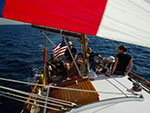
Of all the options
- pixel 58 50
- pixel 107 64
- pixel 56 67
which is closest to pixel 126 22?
pixel 107 64

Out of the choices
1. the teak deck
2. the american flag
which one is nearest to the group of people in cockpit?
the american flag

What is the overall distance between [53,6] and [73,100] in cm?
199

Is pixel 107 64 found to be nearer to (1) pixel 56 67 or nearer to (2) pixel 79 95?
(1) pixel 56 67

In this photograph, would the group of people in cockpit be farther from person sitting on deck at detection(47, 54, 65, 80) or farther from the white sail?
the white sail

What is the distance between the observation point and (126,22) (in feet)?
7.52

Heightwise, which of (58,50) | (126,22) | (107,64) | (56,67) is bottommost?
(56,67)

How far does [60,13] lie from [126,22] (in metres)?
1.32

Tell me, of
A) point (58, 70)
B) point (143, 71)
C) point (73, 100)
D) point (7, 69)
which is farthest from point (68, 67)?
point (7, 69)

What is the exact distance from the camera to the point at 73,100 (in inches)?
104

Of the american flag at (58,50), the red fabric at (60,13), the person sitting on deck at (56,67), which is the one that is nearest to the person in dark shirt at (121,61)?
the red fabric at (60,13)

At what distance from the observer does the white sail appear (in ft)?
7.25

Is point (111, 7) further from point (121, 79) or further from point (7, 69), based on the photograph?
point (7, 69)

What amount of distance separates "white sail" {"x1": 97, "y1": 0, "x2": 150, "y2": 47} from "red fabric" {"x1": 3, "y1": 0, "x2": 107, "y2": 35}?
18cm

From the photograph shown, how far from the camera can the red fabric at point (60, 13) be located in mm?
1713
